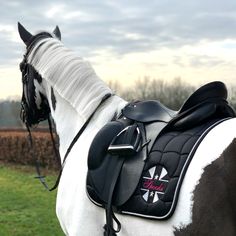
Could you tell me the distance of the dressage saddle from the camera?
2.38 m

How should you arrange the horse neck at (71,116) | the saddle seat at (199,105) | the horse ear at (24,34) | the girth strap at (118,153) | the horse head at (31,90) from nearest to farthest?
1. the saddle seat at (199,105)
2. the girth strap at (118,153)
3. the horse neck at (71,116)
4. the horse head at (31,90)
5. the horse ear at (24,34)

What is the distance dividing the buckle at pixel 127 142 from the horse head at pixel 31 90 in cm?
132

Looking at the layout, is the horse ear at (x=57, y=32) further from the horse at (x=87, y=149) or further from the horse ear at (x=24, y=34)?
the horse ear at (x=24, y=34)

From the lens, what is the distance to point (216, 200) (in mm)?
2166

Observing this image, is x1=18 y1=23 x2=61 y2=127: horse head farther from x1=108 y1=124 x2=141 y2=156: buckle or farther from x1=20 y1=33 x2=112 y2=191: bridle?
x1=108 y1=124 x2=141 y2=156: buckle

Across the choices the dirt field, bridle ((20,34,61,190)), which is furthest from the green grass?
bridle ((20,34,61,190))

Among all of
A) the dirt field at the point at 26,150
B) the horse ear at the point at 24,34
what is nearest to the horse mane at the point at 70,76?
the horse ear at the point at 24,34

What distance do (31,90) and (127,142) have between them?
1512mm

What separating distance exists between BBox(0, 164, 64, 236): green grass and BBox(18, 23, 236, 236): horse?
358 cm

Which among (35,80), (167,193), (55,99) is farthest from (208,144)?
(35,80)

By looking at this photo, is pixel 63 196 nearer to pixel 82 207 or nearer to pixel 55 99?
pixel 82 207

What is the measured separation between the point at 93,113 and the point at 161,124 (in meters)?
0.74

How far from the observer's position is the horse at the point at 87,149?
218 cm

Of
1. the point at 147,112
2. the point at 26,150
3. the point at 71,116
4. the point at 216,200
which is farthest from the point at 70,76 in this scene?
the point at 26,150
